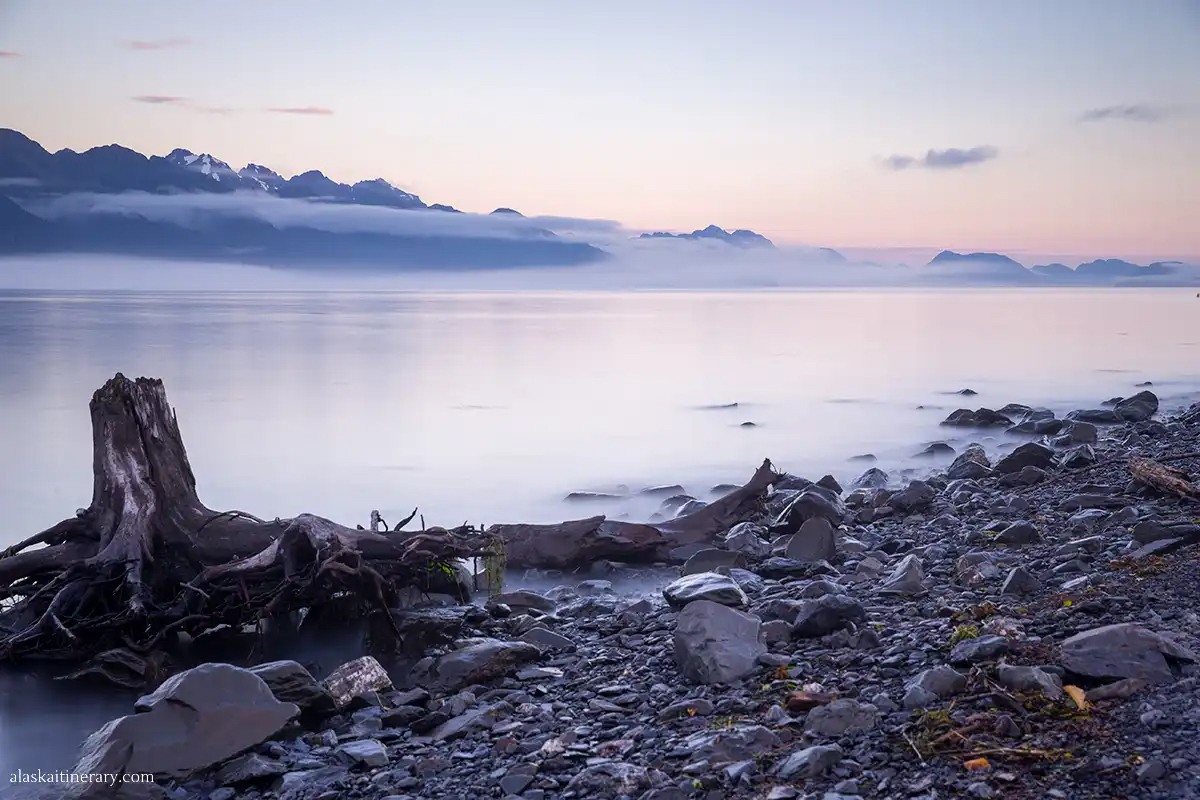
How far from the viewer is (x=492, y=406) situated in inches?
1159

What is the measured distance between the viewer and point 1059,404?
2814 centimetres

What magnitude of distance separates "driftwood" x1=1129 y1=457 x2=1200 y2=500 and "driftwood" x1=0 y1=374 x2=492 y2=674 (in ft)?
22.7

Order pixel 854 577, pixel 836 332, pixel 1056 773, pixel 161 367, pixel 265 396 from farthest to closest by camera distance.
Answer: pixel 836 332, pixel 161 367, pixel 265 396, pixel 854 577, pixel 1056 773

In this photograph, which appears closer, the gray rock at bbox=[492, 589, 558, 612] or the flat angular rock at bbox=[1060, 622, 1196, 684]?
the flat angular rock at bbox=[1060, 622, 1196, 684]

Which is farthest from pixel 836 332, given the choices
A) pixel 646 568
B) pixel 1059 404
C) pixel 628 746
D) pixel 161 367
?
pixel 628 746

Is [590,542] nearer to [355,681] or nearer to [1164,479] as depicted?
[355,681]

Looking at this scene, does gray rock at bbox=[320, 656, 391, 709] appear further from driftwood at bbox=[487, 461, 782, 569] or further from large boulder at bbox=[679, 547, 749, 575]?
large boulder at bbox=[679, 547, 749, 575]

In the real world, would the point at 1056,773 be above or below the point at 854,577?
above

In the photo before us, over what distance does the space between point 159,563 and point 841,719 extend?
20.0ft

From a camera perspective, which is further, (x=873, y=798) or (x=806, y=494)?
(x=806, y=494)

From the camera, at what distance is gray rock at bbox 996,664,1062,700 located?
470 cm

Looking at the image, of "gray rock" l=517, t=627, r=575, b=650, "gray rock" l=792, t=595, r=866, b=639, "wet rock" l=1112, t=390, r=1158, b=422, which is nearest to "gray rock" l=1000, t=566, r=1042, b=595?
"gray rock" l=792, t=595, r=866, b=639

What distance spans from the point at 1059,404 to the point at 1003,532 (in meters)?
21.2

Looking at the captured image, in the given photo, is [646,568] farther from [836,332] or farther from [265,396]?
[836,332]
